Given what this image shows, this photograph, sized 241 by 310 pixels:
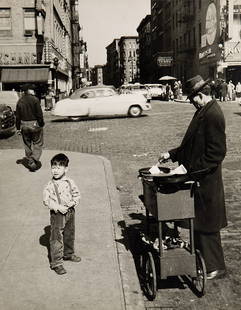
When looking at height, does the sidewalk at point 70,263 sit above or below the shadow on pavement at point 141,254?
above

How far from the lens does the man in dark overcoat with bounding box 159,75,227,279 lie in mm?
4688

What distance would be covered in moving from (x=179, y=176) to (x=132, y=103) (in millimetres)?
20264

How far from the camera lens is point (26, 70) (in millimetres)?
38500

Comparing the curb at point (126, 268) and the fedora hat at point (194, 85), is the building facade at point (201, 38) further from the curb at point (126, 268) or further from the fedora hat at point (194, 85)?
the fedora hat at point (194, 85)

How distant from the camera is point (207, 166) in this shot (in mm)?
4691

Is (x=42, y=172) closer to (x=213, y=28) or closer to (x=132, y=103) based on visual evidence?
(x=132, y=103)

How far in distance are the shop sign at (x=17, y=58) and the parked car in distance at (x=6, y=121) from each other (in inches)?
803

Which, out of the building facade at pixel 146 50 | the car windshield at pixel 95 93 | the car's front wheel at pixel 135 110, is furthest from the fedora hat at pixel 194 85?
the building facade at pixel 146 50

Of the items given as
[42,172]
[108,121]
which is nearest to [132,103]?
[108,121]

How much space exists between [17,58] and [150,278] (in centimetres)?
3622

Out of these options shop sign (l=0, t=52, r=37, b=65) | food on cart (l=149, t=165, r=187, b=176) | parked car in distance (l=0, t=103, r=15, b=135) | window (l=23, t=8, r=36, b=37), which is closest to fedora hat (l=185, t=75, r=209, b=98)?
food on cart (l=149, t=165, r=187, b=176)

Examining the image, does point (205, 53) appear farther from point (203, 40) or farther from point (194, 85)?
point (194, 85)

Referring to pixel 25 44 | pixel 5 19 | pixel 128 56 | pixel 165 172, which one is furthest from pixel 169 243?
pixel 128 56

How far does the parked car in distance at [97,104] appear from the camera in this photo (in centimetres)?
2427
